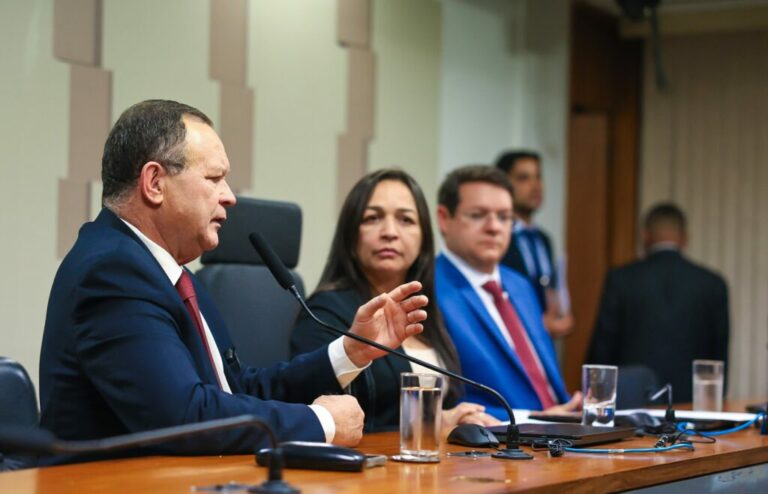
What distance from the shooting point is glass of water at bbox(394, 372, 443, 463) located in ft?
6.14

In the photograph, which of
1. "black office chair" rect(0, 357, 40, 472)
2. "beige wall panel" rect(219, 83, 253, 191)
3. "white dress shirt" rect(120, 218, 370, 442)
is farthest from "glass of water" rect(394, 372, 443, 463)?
"beige wall panel" rect(219, 83, 253, 191)

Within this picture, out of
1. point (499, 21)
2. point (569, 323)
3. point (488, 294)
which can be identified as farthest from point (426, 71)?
point (488, 294)

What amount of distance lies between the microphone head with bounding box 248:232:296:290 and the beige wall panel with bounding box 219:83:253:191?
208 centimetres

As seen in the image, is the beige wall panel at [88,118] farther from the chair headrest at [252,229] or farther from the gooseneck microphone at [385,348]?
the gooseneck microphone at [385,348]

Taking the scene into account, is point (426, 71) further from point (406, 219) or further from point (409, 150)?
point (406, 219)

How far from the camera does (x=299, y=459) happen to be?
1.71 metres

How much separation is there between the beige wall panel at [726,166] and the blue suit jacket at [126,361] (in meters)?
5.39

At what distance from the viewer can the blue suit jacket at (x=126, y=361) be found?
1835 mm

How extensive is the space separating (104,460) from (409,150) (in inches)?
139

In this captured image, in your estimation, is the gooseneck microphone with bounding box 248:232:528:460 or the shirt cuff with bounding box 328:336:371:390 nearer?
the gooseneck microphone with bounding box 248:232:528:460

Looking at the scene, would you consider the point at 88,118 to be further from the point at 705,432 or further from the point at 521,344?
the point at 705,432

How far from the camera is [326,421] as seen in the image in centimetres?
197

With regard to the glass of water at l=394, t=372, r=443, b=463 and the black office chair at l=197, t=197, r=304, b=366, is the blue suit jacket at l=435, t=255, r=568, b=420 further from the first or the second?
the glass of water at l=394, t=372, r=443, b=463

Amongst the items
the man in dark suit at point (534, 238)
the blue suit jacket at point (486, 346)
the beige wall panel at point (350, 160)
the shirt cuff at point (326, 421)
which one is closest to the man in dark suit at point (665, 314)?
the man in dark suit at point (534, 238)
